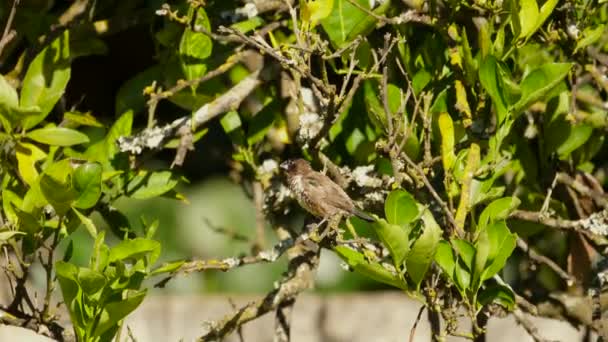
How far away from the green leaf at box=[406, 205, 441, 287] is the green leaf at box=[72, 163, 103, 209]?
0.62 m

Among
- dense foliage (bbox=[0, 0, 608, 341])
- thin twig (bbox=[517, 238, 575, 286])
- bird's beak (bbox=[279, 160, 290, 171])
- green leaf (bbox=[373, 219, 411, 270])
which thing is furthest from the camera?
thin twig (bbox=[517, 238, 575, 286])

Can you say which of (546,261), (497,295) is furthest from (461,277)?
(546,261)

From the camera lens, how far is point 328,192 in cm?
251

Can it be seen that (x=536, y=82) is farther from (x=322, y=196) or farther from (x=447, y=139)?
(x=322, y=196)

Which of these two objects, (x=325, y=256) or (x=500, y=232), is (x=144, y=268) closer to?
(x=500, y=232)

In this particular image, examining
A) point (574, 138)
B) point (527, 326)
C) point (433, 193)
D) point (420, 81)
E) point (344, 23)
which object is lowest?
point (527, 326)

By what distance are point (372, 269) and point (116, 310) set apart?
1.62ft

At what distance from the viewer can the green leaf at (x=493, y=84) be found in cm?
243

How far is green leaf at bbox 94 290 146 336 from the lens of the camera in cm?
230

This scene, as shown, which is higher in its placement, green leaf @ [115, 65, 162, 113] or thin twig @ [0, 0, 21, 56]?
thin twig @ [0, 0, 21, 56]

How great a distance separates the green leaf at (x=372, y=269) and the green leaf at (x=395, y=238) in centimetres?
3

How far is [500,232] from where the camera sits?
234 centimetres

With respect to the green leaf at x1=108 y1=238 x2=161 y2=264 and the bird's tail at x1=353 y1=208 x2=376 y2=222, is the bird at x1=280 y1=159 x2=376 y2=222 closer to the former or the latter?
the bird's tail at x1=353 y1=208 x2=376 y2=222

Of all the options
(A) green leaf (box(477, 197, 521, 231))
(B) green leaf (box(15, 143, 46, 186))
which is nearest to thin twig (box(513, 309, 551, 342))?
(A) green leaf (box(477, 197, 521, 231))
